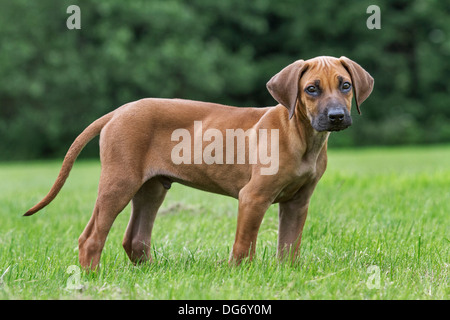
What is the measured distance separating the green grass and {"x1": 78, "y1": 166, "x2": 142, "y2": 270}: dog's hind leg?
15 cm

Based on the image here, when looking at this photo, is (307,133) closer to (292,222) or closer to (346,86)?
(346,86)

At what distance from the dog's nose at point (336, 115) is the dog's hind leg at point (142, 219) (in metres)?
1.52

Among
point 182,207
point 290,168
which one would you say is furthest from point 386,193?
point 290,168

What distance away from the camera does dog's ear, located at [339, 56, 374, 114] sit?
393cm

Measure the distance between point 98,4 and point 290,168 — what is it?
24.8 meters

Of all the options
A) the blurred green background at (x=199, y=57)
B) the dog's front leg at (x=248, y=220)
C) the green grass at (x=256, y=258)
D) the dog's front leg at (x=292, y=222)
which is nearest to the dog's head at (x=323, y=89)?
the dog's front leg at (x=248, y=220)

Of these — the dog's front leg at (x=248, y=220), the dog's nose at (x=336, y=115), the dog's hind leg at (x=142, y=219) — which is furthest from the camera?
the dog's hind leg at (x=142, y=219)

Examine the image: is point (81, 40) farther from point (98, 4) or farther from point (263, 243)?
point (263, 243)

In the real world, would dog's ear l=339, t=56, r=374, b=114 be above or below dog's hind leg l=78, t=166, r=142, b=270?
above

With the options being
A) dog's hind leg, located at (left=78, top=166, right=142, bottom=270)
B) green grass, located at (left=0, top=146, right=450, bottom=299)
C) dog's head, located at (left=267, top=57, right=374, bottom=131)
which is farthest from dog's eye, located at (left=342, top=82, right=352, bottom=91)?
dog's hind leg, located at (left=78, top=166, right=142, bottom=270)

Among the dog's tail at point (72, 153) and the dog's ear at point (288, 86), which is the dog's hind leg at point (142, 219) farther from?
the dog's ear at point (288, 86)

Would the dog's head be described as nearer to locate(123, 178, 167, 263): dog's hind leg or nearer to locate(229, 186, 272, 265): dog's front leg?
locate(229, 186, 272, 265): dog's front leg

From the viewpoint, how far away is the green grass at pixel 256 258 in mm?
3385

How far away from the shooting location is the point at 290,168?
152 inches
